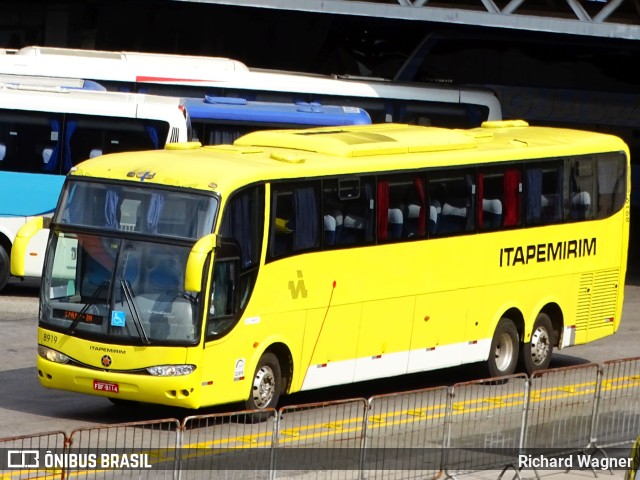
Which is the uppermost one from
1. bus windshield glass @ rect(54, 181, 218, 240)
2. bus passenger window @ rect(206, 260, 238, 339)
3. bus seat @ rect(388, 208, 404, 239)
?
bus seat @ rect(388, 208, 404, 239)

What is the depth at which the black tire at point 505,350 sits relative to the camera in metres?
18.4

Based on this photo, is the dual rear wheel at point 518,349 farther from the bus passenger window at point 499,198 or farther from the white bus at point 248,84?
the white bus at point 248,84

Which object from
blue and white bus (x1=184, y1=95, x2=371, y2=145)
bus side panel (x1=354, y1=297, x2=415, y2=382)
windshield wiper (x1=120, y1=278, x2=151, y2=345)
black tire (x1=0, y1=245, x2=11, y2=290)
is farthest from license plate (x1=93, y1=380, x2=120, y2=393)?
blue and white bus (x1=184, y1=95, x2=371, y2=145)

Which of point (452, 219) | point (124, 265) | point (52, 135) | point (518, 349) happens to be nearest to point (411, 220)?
point (452, 219)

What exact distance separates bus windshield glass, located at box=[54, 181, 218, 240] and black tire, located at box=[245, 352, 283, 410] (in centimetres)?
165

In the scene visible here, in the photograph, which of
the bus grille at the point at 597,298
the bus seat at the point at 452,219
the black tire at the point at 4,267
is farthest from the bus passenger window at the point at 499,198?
the black tire at the point at 4,267

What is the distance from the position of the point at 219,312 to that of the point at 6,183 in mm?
9738

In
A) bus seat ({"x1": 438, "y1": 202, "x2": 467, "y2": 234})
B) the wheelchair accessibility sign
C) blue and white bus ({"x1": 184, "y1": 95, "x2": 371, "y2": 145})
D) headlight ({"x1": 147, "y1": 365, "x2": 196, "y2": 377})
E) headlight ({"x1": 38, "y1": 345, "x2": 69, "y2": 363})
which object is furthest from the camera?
blue and white bus ({"x1": 184, "y1": 95, "x2": 371, "y2": 145})

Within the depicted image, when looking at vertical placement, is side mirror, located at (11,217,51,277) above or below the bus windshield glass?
below

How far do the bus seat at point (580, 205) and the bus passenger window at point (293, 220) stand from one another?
4.65 meters

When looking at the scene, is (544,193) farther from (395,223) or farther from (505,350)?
(395,223)

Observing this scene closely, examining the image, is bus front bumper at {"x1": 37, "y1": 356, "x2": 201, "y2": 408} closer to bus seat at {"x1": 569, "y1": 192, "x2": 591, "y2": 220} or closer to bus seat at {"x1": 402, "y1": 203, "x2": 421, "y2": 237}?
bus seat at {"x1": 402, "y1": 203, "x2": 421, "y2": 237}

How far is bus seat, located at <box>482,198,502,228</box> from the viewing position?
17984 mm

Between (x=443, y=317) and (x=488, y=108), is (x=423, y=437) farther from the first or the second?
(x=488, y=108)
